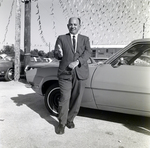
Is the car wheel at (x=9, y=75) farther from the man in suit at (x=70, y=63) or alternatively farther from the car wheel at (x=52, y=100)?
the man in suit at (x=70, y=63)

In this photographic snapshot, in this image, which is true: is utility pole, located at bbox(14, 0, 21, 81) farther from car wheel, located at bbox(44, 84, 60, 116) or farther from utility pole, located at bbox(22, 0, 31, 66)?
car wheel, located at bbox(44, 84, 60, 116)

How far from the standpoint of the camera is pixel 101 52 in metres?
37.6

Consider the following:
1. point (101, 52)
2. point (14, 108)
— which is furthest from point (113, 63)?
point (101, 52)

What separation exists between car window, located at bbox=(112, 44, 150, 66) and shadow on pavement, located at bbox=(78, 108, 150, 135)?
42.1 inches

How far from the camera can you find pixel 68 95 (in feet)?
10.2

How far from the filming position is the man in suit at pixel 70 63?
120 inches

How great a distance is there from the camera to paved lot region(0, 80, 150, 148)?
2746 mm

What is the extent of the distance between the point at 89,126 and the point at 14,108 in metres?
1.87

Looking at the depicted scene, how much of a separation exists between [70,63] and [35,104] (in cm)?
223

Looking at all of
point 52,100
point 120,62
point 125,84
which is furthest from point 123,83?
point 52,100

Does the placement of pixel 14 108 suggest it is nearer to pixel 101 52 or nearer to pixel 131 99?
Answer: pixel 131 99

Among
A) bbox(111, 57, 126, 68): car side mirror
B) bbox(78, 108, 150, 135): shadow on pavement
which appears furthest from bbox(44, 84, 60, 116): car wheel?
bbox(111, 57, 126, 68): car side mirror

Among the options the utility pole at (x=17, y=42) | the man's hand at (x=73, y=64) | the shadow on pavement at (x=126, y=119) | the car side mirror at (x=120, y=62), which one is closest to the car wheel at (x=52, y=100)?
the shadow on pavement at (x=126, y=119)

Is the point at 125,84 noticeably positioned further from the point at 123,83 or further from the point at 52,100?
the point at 52,100
